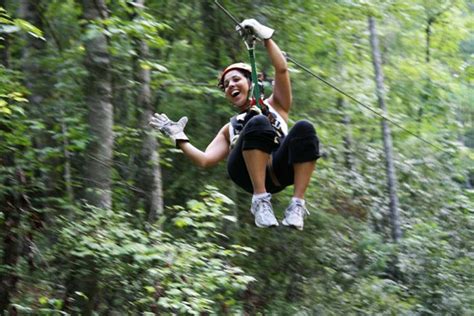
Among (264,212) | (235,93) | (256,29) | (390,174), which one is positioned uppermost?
(256,29)

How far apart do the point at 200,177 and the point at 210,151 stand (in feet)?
10.9

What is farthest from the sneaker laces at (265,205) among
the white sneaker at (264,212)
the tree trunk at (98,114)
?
the tree trunk at (98,114)

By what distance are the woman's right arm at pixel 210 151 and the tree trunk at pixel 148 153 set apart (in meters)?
2.53

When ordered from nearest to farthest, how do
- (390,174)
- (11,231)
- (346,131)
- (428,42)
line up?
(11,231)
(346,131)
(390,174)
(428,42)

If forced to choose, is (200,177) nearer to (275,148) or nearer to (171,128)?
(171,128)

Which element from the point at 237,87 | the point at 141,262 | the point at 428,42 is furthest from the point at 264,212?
the point at 428,42

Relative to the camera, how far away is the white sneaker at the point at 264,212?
4.22m

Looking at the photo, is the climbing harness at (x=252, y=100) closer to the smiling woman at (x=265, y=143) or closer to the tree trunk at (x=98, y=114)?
the smiling woman at (x=265, y=143)

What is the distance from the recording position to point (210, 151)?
4.66 metres

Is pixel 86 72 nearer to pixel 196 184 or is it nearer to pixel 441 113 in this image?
pixel 196 184

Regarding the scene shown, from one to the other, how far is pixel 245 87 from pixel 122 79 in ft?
9.85

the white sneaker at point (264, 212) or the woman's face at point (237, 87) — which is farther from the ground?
the woman's face at point (237, 87)

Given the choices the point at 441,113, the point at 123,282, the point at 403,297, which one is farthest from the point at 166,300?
the point at 441,113

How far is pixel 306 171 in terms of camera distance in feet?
14.2
